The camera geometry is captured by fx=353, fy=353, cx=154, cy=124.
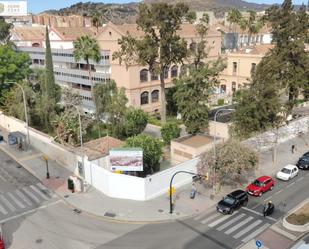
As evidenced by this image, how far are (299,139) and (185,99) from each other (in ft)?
61.7

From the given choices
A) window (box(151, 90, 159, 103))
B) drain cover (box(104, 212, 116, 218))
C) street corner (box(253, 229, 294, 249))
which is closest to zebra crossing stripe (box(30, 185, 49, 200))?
drain cover (box(104, 212, 116, 218))

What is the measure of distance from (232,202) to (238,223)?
7.07ft

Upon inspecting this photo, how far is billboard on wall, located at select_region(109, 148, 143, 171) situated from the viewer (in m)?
35.0

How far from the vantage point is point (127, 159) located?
3522cm

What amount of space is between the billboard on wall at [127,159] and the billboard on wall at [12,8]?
9558 centimetres

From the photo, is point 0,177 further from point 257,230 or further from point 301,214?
point 301,214

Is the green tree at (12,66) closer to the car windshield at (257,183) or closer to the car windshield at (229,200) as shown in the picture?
the car windshield at (229,200)

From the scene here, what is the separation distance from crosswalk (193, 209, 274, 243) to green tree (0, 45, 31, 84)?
1833 inches

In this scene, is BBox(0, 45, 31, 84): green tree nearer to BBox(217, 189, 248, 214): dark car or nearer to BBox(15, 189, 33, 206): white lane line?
BBox(15, 189, 33, 206): white lane line

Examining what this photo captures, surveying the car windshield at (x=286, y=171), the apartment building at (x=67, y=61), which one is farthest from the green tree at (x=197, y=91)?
the apartment building at (x=67, y=61)

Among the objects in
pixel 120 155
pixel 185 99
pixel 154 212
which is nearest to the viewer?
pixel 154 212

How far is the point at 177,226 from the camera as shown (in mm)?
29938

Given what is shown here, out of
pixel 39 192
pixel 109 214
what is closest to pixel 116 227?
pixel 109 214

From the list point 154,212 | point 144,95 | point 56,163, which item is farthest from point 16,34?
point 154,212
